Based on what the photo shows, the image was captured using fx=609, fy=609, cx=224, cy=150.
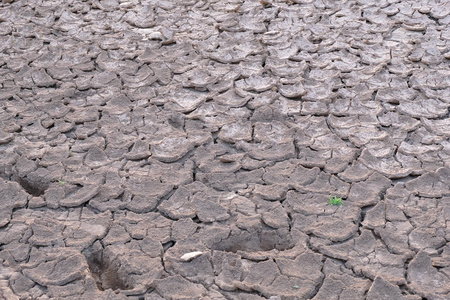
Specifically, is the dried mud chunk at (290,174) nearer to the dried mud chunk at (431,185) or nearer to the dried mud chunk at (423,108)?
the dried mud chunk at (431,185)

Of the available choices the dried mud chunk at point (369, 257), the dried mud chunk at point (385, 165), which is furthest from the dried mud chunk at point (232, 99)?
the dried mud chunk at point (369, 257)

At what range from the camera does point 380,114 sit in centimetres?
278

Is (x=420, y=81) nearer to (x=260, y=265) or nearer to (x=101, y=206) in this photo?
(x=260, y=265)

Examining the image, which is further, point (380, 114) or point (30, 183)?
point (380, 114)

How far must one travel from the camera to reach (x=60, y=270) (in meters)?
2.00

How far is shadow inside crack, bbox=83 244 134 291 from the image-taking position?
2.03 m

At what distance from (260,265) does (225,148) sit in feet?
2.32

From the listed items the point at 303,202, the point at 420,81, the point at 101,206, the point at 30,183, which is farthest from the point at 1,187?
the point at 420,81

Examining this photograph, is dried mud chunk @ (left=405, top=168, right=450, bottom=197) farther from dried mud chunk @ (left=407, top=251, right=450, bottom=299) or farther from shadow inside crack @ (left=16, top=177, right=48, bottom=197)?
shadow inside crack @ (left=16, top=177, right=48, bottom=197)

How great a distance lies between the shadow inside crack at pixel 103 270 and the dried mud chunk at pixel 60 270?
0.19 feet

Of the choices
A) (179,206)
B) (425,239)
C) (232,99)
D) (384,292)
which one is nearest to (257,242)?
(179,206)

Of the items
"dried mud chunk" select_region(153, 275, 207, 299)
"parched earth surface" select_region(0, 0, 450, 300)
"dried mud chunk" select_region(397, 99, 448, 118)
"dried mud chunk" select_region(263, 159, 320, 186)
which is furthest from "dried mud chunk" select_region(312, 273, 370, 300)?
"dried mud chunk" select_region(397, 99, 448, 118)

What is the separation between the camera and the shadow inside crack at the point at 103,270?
2029 millimetres

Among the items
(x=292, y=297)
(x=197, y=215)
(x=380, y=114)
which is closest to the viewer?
(x=292, y=297)
